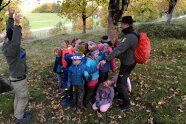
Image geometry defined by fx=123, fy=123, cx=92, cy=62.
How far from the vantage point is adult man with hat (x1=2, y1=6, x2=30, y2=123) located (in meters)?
2.86

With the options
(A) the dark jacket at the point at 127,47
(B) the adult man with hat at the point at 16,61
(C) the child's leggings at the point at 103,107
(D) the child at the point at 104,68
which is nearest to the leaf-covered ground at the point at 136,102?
(C) the child's leggings at the point at 103,107

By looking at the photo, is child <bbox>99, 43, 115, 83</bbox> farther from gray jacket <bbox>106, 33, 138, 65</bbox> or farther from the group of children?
gray jacket <bbox>106, 33, 138, 65</bbox>

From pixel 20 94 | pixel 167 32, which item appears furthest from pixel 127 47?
pixel 167 32

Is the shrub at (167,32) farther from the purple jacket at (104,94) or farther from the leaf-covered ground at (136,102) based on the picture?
the purple jacket at (104,94)

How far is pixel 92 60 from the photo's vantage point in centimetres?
415

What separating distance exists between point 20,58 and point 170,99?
526 centimetres

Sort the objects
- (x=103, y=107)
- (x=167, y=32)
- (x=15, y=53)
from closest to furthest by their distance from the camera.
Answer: (x=15, y=53), (x=103, y=107), (x=167, y=32)

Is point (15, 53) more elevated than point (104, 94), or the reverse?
point (15, 53)

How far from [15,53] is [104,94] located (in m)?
3.01

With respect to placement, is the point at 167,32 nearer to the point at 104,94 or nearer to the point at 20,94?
the point at 104,94

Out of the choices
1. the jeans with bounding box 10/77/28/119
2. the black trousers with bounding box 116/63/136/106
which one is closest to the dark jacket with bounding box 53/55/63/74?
the jeans with bounding box 10/77/28/119

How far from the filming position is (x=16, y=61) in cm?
332

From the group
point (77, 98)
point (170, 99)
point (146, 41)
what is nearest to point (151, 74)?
point (170, 99)

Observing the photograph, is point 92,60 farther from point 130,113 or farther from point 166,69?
point 166,69
